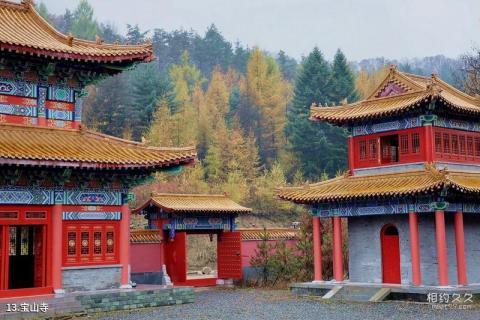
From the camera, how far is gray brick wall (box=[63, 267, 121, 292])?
738 inches

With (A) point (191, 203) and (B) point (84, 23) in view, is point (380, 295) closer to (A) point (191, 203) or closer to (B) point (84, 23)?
(A) point (191, 203)

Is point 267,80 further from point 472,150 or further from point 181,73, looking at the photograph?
point 472,150

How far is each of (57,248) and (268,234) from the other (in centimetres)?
1325

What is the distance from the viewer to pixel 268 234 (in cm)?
3006

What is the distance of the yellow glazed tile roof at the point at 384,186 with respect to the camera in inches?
782

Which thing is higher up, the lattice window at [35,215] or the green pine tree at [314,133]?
the green pine tree at [314,133]

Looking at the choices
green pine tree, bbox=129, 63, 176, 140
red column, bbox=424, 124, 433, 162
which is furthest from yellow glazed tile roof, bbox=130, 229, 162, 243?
green pine tree, bbox=129, 63, 176, 140

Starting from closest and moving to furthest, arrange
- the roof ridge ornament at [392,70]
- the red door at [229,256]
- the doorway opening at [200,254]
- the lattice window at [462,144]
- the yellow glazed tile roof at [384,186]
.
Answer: the yellow glazed tile roof at [384,186] → the lattice window at [462,144] → the roof ridge ornament at [392,70] → the red door at [229,256] → the doorway opening at [200,254]

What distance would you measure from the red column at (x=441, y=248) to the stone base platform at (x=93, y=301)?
307 inches

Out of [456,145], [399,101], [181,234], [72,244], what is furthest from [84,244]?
[456,145]

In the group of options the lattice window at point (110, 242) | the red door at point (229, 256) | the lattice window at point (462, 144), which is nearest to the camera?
the lattice window at point (110, 242)

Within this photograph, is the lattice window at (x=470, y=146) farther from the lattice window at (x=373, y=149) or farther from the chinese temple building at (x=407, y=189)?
the lattice window at (x=373, y=149)

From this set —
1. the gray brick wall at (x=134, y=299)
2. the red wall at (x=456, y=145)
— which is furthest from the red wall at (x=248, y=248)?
the red wall at (x=456, y=145)

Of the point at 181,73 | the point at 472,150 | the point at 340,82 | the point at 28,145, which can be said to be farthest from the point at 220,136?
the point at 28,145
